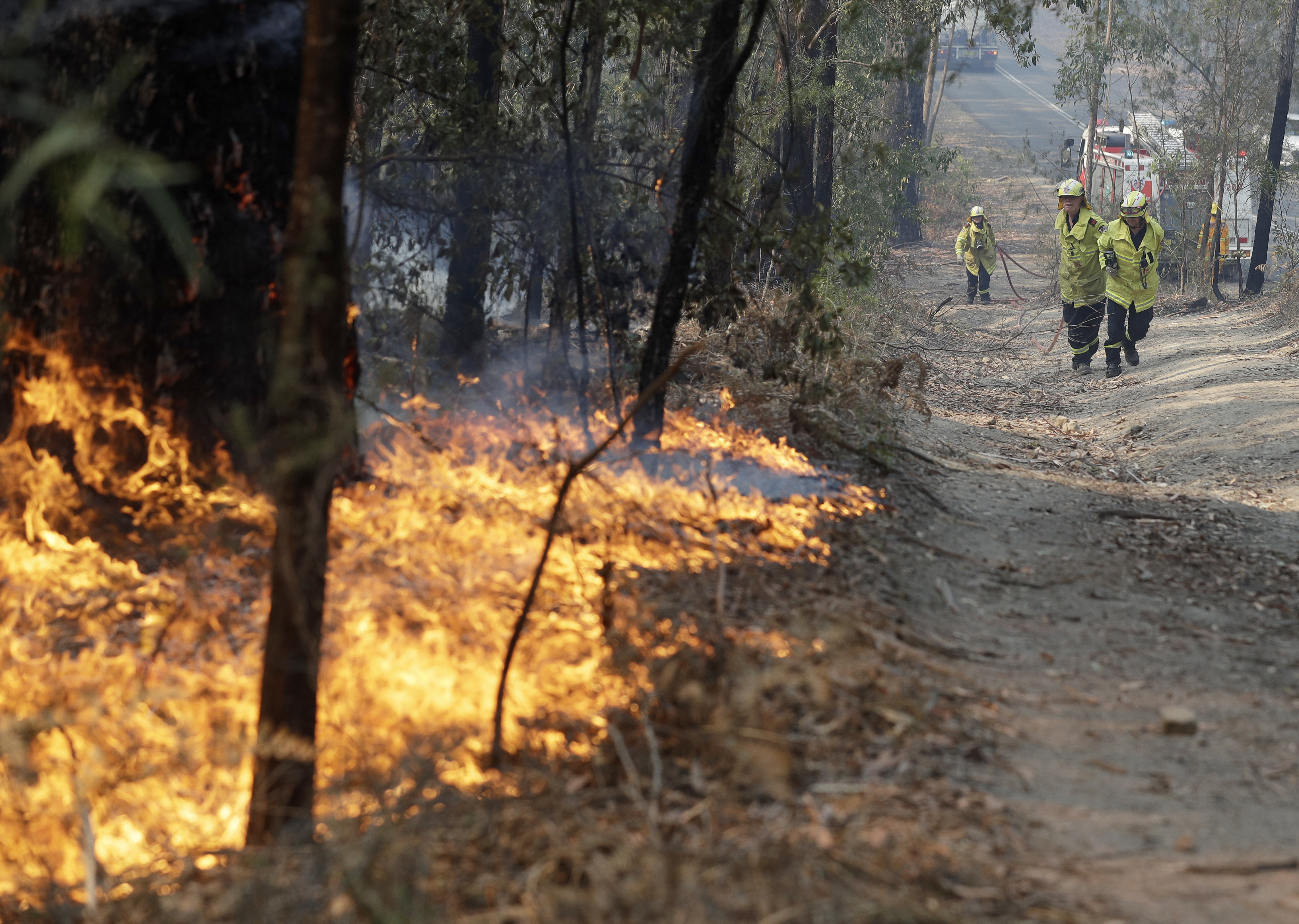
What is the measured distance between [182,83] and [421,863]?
3166 mm

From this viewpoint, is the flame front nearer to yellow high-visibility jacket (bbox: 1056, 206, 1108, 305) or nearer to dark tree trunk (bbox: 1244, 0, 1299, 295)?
yellow high-visibility jacket (bbox: 1056, 206, 1108, 305)

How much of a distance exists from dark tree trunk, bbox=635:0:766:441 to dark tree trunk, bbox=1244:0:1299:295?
13834mm

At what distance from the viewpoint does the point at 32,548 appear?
13.9 ft

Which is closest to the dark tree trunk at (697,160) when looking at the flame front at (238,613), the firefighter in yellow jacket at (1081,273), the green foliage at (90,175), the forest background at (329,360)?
the forest background at (329,360)

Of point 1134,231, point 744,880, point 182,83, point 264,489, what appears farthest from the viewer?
point 1134,231

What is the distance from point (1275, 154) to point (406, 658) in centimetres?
1749

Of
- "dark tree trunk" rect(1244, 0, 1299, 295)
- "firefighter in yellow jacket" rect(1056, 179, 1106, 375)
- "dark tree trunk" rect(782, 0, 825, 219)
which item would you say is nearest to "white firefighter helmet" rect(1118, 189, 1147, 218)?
"firefighter in yellow jacket" rect(1056, 179, 1106, 375)

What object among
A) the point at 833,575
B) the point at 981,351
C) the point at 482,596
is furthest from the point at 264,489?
the point at 981,351

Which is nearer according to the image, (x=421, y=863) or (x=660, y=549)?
(x=421, y=863)

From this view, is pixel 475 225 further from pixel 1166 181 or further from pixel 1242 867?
pixel 1166 181

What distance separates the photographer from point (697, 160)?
18.6 ft

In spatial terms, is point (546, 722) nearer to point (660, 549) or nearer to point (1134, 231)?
point (660, 549)

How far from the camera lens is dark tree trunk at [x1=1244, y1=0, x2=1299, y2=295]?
15.9 m

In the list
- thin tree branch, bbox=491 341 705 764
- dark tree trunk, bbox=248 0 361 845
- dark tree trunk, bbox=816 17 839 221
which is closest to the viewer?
dark tree trunk, bbox=248 0 361 845
